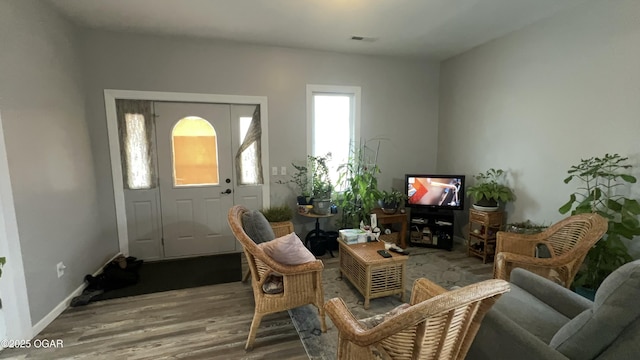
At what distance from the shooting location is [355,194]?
3705mm

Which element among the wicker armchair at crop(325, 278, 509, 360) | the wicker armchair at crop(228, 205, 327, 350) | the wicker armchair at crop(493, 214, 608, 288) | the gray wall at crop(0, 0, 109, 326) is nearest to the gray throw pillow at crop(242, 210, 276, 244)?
the wicker armchair at crop(228, 205, 327, 350)

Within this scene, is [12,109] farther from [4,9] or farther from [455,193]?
[455,193]

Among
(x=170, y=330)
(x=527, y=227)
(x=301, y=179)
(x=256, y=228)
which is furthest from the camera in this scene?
(x=301, y=179)

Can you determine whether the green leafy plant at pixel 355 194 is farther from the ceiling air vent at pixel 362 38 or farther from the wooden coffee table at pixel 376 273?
the ceiling air vent at pixel 362 38

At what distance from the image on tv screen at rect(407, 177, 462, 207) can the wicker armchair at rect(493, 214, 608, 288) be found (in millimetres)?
1332

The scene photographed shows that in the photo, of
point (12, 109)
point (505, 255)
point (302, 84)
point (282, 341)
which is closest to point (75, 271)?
point (12, 109)

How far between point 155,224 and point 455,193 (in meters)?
4.03

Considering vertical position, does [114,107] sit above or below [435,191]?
above

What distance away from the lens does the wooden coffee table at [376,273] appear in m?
2.44

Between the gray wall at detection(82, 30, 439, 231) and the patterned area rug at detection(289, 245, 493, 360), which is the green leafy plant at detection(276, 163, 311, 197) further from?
the patterned area rug at detection(289, 245, 493, 360)

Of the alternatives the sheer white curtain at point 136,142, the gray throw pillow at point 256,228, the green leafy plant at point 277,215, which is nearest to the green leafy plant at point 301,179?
the green leafy plant at point 277,215

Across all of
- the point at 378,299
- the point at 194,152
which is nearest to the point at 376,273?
the point at 378,299

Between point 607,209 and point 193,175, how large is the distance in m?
4.37

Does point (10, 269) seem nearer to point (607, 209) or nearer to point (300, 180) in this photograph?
point (300, 180)
